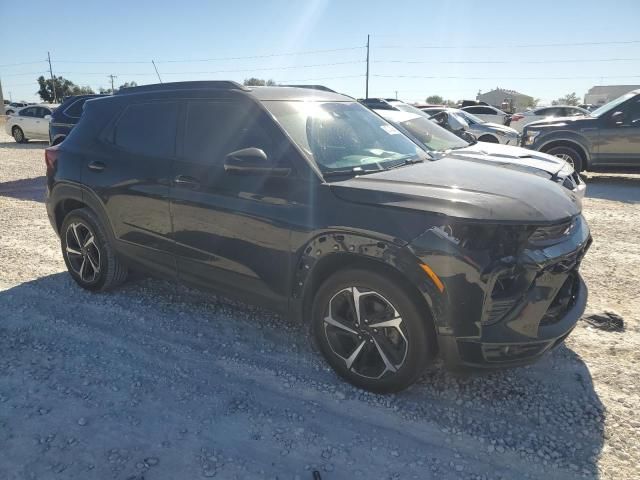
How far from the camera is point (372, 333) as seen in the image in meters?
2.88

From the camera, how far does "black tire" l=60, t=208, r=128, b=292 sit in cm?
435

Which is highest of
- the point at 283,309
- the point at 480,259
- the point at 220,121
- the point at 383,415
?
the point at 220,121

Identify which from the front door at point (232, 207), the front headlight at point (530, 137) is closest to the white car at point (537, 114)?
Answer: the front headlight at point (530, 137)

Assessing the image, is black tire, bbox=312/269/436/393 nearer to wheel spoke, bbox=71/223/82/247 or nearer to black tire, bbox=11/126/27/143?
wheel spoke, bbox=71/223/82/247

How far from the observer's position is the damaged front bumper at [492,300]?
8.08 feet

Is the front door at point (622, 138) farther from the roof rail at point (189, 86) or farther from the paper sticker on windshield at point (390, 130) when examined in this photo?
the roof rail at point (189, 86)

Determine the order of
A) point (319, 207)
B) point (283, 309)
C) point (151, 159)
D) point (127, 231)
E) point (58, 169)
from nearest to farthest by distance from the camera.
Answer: point (319, 207), point (283, 309), point (151, 159), point (127, 231), point (58, 169)

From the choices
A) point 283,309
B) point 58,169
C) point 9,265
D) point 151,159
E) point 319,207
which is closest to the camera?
point 319,207

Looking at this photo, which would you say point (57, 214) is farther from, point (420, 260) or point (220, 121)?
point (420, 260)

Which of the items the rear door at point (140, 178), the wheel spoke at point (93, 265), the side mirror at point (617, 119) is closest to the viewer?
the rear door at point (140, 178)

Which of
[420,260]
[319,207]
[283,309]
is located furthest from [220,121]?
[420,260]

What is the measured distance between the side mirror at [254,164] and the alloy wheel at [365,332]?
33.9 inches

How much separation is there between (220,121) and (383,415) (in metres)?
2.30

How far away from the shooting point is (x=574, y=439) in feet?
8.46
